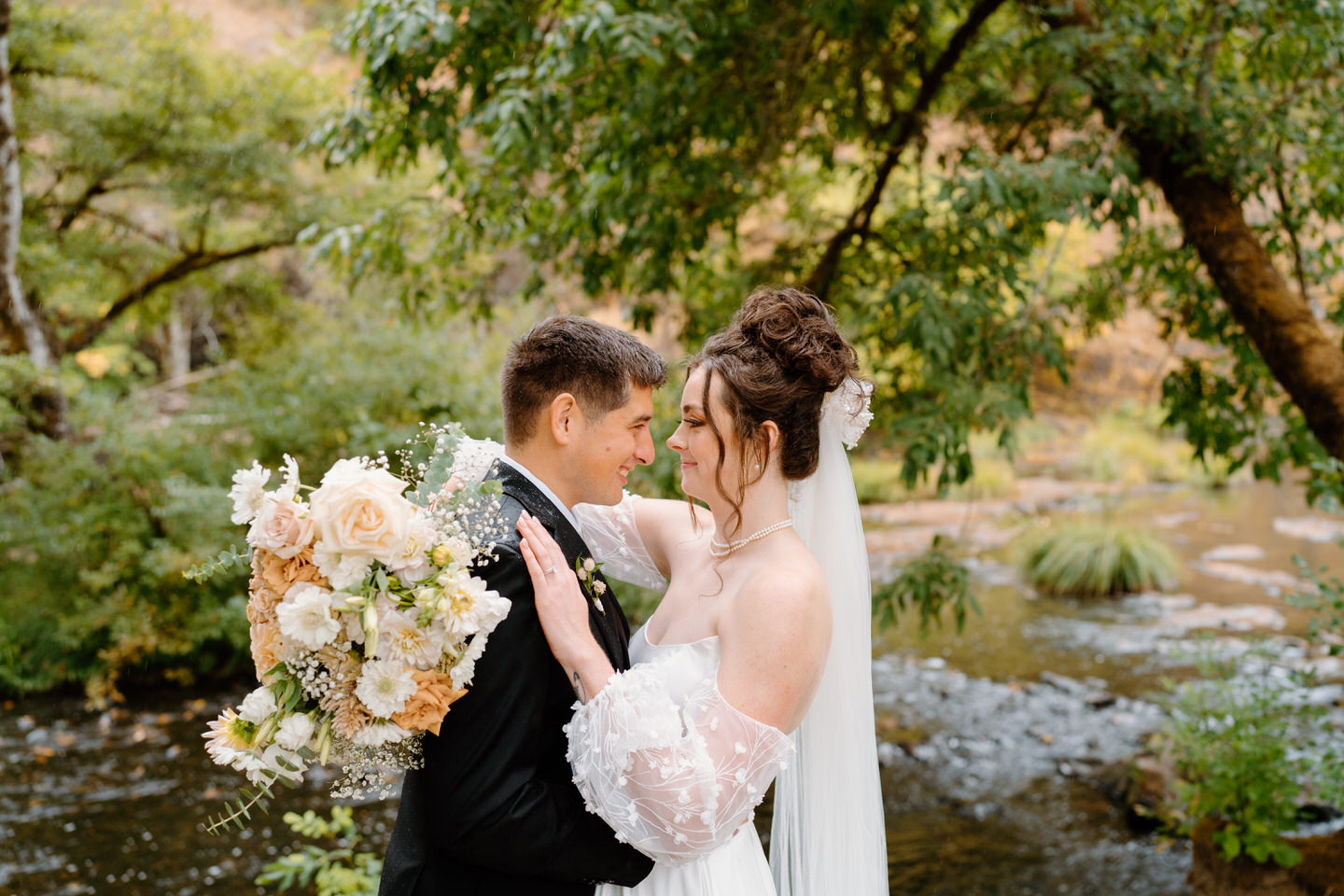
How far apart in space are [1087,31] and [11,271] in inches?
381

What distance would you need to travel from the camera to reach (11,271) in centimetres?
906

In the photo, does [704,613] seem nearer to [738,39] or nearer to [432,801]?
[432,801]

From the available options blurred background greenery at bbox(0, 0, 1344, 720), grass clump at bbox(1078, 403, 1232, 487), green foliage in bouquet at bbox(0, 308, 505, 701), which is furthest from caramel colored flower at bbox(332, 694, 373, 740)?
grass clump at bbox(1078, 403, 1232, 487)

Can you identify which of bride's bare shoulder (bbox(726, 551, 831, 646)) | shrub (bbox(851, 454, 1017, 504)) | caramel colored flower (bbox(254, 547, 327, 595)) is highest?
caramel colored flower (bbox(254, 547, 327, 595))

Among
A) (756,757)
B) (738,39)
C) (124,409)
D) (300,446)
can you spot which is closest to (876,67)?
(738,39)

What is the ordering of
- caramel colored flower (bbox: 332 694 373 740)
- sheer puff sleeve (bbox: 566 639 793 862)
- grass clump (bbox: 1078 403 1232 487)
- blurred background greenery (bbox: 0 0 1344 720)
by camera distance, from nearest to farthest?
caramel colored flower (bbox: 332 694 373 740)
sheer puff sleeve (bbox: 566 639 793 862)
blurred background greenery (bbox: 0 0 1344 720)
grass clump (bbox: 1078 403 1232 487)

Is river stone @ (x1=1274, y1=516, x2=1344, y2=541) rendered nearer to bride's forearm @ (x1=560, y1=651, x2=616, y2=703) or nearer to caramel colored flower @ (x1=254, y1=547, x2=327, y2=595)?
bride's forearm @ (x1=560, y1=651, x2=616, y2=703)

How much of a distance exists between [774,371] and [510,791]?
3.77ft

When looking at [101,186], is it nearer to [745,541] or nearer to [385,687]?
[745,541]

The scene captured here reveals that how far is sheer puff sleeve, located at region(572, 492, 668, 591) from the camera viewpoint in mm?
2914

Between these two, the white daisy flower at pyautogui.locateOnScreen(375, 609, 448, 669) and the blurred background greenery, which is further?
the blurred background greenery

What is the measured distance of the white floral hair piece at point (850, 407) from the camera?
7.90 ft

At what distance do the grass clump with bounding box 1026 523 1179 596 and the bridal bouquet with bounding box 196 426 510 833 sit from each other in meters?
11.2

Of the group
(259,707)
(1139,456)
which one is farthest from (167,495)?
(1139,456)
